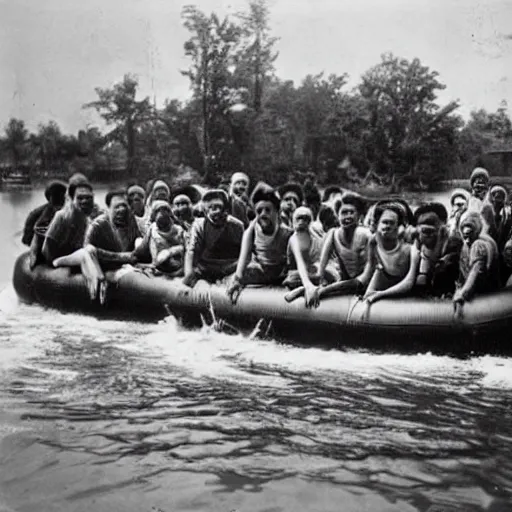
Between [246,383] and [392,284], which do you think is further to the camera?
[392,284]

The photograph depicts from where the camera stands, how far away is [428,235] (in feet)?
11.4

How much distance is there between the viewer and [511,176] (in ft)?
11.2

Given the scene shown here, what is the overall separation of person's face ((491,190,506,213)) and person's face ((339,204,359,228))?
633mm

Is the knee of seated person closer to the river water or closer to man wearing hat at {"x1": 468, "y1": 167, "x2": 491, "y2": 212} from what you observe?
the river water

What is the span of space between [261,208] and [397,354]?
967mm

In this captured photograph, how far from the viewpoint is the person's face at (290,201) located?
3703 mm

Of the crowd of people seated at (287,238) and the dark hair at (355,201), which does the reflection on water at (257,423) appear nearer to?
the crowd of people seated at (287,238)

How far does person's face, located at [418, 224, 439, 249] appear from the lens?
345 cm

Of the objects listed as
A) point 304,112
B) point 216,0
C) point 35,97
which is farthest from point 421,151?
point 35,97

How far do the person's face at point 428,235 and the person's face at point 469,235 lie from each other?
5.3 inches

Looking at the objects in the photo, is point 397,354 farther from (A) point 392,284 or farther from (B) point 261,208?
(B) point 261,208

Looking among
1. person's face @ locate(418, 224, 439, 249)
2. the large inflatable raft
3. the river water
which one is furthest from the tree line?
the river water

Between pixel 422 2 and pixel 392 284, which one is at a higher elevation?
pixel 422 2

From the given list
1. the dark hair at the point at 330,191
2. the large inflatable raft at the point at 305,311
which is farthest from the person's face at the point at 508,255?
the dark hair at the point at 330,191
